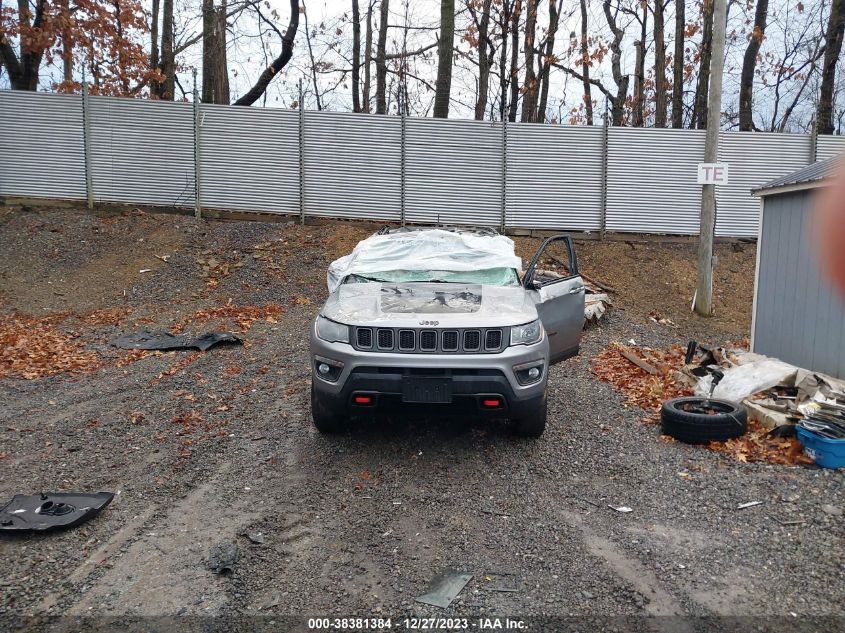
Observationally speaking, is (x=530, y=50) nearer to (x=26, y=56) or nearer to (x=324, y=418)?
(x=26, y=56)

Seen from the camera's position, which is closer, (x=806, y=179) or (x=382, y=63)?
(x=806, y=179)

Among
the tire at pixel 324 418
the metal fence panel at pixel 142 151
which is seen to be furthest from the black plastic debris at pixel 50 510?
the metal fence panel at pixel 142 151

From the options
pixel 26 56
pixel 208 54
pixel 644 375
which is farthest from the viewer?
pixel 208 54

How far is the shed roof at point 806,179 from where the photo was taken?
8570mm

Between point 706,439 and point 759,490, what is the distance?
1.02m

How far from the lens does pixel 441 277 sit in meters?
6.01

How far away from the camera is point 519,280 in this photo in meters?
6.13

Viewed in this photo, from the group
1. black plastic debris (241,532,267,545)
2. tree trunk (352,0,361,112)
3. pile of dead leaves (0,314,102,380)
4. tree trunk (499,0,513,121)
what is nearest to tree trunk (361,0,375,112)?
tree trunk (352,0,361,112)

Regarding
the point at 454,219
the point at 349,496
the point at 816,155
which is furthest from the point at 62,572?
the point at 816,155

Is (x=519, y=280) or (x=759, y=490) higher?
(x=519, y=280)

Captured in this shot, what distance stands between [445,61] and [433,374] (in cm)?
1548

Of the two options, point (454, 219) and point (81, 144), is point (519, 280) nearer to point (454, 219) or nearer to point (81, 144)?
point (454, 219)

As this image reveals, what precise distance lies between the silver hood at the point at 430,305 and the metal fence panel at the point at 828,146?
14.0m

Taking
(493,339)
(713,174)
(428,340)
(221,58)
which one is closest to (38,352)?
(428,340)
